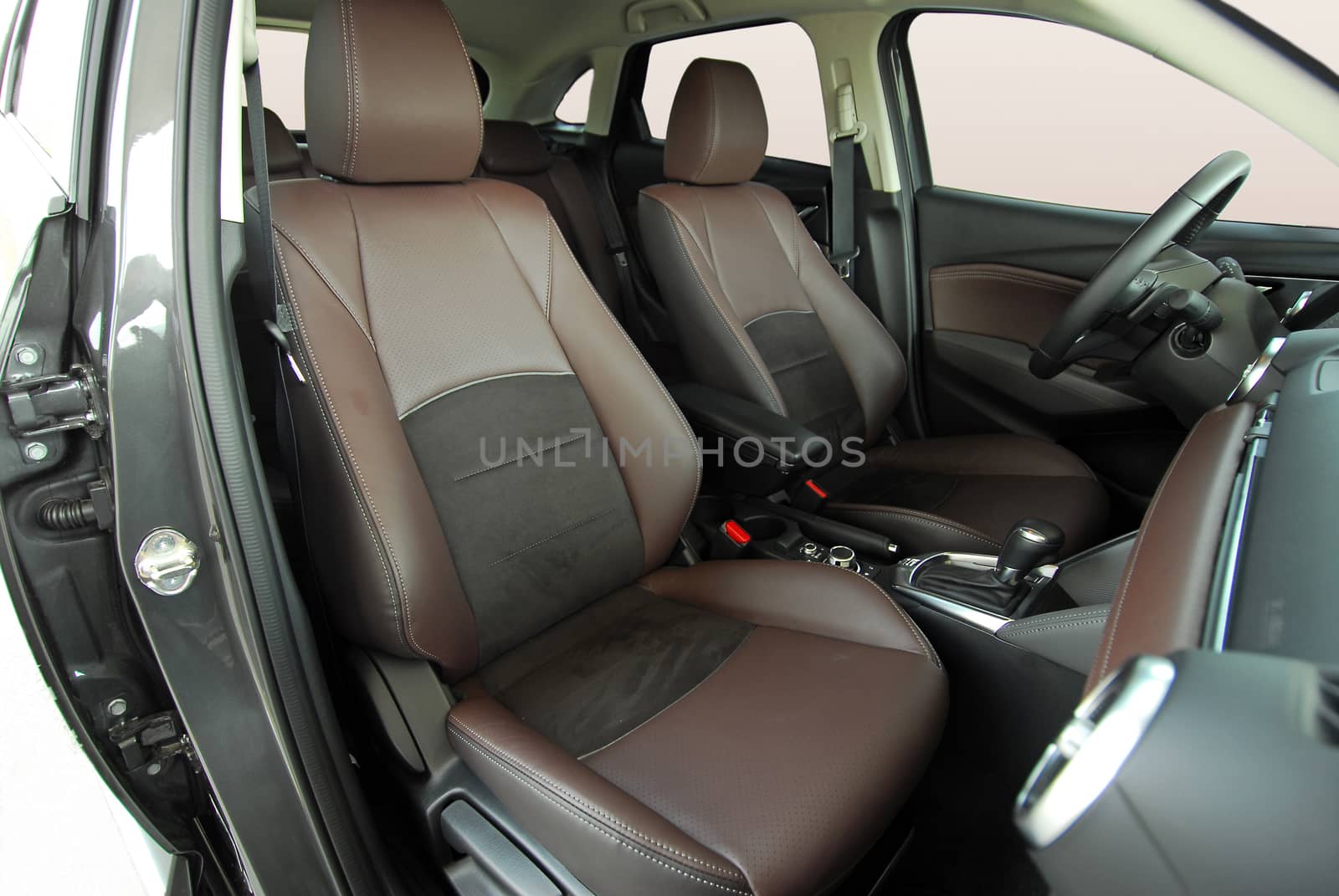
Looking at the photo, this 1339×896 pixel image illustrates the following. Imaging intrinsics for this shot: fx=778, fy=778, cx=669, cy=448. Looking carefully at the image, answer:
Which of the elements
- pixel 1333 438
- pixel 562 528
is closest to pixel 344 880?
pixel 562 528

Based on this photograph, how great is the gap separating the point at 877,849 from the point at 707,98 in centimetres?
170

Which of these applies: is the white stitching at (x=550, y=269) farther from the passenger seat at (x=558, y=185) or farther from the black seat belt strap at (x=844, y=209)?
the passenger seat at (x=558, y=185)

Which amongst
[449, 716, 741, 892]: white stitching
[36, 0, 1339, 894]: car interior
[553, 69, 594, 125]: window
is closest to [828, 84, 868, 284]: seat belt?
[36, 0, 1339, 894]: car interior

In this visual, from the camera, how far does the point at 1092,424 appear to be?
2.12m

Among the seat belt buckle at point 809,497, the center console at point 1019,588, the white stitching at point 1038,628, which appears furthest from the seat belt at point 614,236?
the white stitching at point 1038,628

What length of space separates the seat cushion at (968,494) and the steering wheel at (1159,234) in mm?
400

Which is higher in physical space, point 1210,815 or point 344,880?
point 1210,815

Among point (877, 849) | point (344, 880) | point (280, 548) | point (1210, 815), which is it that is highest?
point (1210, 815)

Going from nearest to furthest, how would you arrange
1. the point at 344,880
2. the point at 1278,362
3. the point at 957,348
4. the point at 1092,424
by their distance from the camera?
the point at 344,880 → the point at 1278,362 → the point at 1092,424 → the point at 957,348

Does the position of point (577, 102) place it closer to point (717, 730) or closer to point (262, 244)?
point (262, 244)

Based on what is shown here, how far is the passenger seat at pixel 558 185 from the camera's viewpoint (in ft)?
9.97

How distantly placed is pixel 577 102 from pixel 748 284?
6.41 feet

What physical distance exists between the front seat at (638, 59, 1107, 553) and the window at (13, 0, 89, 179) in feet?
4.12

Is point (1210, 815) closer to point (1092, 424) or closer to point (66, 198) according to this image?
point (66, 198)
